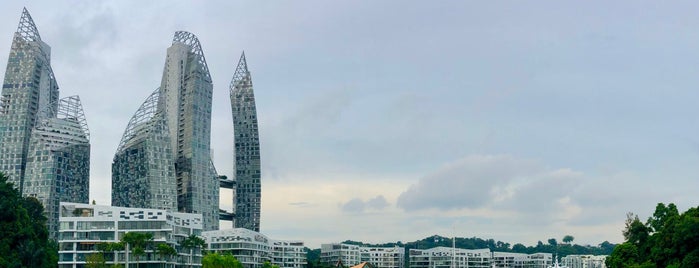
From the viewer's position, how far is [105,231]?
14188 cm

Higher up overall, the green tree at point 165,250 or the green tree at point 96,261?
the green tree at point 165,250

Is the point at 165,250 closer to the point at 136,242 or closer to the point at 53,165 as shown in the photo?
the point at 136,242

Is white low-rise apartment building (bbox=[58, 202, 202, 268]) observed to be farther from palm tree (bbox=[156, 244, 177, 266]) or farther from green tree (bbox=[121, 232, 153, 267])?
palm tree (bbox=[156, 244, 177, 266])

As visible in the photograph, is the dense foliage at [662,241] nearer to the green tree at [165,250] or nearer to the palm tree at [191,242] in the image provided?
the green tree at [165,250]

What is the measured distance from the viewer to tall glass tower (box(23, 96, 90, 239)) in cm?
19012

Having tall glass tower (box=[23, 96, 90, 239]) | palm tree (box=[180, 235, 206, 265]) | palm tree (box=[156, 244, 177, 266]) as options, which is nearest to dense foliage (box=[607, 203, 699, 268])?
palm tree (box=[156, 244, 177, 266])

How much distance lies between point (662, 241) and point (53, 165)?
132 m

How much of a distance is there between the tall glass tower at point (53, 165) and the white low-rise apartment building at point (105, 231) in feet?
135

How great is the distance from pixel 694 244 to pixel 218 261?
71.1 m

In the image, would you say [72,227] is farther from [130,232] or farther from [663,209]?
[663,209]

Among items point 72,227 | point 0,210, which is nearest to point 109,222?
point 72,227

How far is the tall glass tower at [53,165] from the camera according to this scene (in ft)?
624

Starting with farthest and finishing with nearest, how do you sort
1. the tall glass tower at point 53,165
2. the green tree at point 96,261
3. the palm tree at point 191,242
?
1. the tall glass tower at point 53,165
2. the palm tree at point 191,242
3. the green tree at point 96,261

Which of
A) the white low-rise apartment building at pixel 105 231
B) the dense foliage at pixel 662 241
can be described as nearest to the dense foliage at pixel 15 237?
the white low-rise apartment building at pixel 105 231
